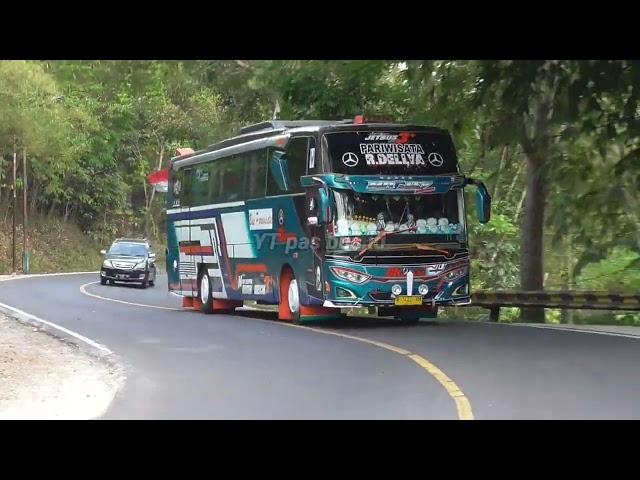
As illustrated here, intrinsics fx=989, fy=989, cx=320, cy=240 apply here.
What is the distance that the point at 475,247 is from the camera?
101 feet

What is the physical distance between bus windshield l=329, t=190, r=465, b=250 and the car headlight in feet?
1.31

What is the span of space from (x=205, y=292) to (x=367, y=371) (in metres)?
12.1

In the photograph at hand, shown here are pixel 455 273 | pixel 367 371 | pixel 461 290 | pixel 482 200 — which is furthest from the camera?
pixel 482 200

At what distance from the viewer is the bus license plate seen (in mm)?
17625

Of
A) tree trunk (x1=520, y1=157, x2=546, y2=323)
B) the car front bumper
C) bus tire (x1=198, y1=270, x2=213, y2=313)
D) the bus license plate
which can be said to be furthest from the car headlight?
the car front bumper

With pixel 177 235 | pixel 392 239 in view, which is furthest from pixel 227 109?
pixel 392 239

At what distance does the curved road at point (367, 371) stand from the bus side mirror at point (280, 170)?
110 inches

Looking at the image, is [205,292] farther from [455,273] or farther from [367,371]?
[367,371]

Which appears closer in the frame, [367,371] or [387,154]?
[367,371]

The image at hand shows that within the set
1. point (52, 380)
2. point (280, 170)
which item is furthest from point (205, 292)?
point (52, 380)

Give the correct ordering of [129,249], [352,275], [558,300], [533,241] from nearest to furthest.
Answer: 1. [352,275]
2. [558,300]
3. [533,241]
4. [129,249]

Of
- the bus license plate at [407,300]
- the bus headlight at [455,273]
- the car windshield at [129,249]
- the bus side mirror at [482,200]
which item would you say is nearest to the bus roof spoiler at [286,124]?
the bus side mirror at [482,200]

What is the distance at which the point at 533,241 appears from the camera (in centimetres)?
2281
